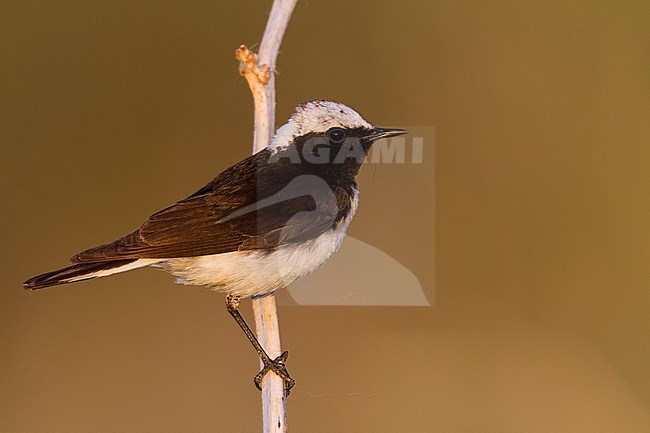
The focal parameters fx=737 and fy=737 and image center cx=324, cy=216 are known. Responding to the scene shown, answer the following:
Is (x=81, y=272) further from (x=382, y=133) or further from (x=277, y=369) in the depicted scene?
(x=382, y=133)

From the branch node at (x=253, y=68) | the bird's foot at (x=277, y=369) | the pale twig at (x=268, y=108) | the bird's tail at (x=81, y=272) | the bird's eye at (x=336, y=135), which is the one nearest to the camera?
the bird's tail at (x=81, y=272)

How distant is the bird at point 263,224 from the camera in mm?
3137

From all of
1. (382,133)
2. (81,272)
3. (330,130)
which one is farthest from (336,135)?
(81,272)

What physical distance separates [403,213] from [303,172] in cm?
198

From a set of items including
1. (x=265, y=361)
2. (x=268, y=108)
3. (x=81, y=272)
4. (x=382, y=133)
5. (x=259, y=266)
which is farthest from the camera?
(x=268, y=108)

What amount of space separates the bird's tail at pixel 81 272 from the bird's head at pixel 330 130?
0.90 m

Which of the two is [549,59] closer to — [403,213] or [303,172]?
[403,213]

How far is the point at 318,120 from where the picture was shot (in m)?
Result: 3.50

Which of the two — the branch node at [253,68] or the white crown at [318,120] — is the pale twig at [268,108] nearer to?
the branch node at [253,68]

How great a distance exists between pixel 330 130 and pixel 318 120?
7 centimetres

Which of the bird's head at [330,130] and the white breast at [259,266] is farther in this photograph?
the bird's head at [330,130]

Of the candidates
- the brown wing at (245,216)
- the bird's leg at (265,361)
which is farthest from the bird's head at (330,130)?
the bird's leg at (265,361)

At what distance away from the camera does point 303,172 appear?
346cm

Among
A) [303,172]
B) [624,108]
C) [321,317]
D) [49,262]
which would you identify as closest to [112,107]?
[49,262]
